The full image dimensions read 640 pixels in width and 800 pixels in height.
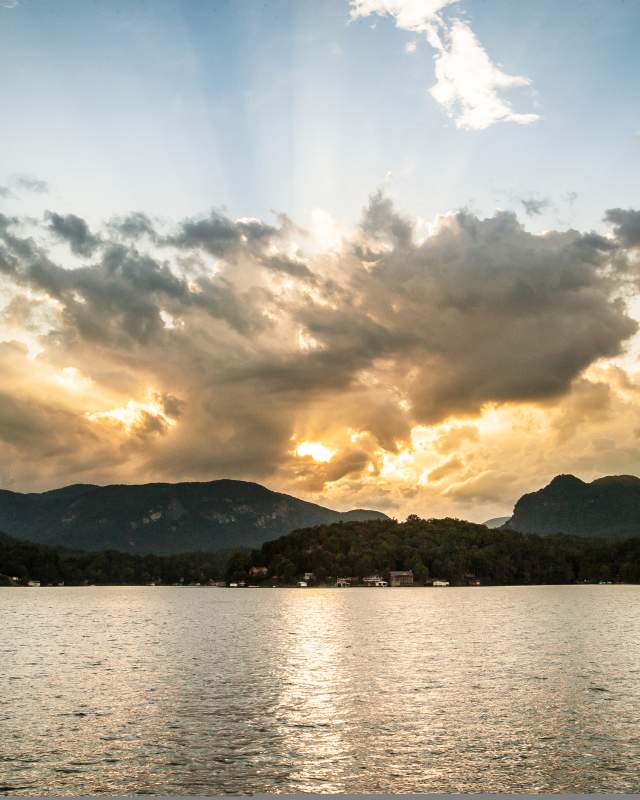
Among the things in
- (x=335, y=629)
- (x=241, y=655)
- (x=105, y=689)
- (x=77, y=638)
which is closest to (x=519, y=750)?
(x=105, y=689)

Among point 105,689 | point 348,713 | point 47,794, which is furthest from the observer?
point 105,689

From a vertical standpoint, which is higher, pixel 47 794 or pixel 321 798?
pixel 321 798

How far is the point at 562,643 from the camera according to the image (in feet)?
372

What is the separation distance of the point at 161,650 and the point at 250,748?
206ft

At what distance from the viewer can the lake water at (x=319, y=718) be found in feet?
128

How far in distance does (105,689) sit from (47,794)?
3350 cm

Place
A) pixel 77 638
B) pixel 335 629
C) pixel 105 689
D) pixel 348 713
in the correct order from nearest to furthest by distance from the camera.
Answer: pixel 348 713, pixel 105 689, pixel 77 638, pixel 335 629

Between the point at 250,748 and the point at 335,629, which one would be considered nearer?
the point at 250,748

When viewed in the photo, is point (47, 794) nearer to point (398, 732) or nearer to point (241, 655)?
point (398, 732)

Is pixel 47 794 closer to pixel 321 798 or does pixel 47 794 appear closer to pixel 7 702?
pixel 321 798

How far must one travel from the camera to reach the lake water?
38906 mm

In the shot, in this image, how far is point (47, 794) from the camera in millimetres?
36031

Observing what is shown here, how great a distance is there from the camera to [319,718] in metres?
54.4

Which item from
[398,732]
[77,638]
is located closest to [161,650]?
[77,638]
